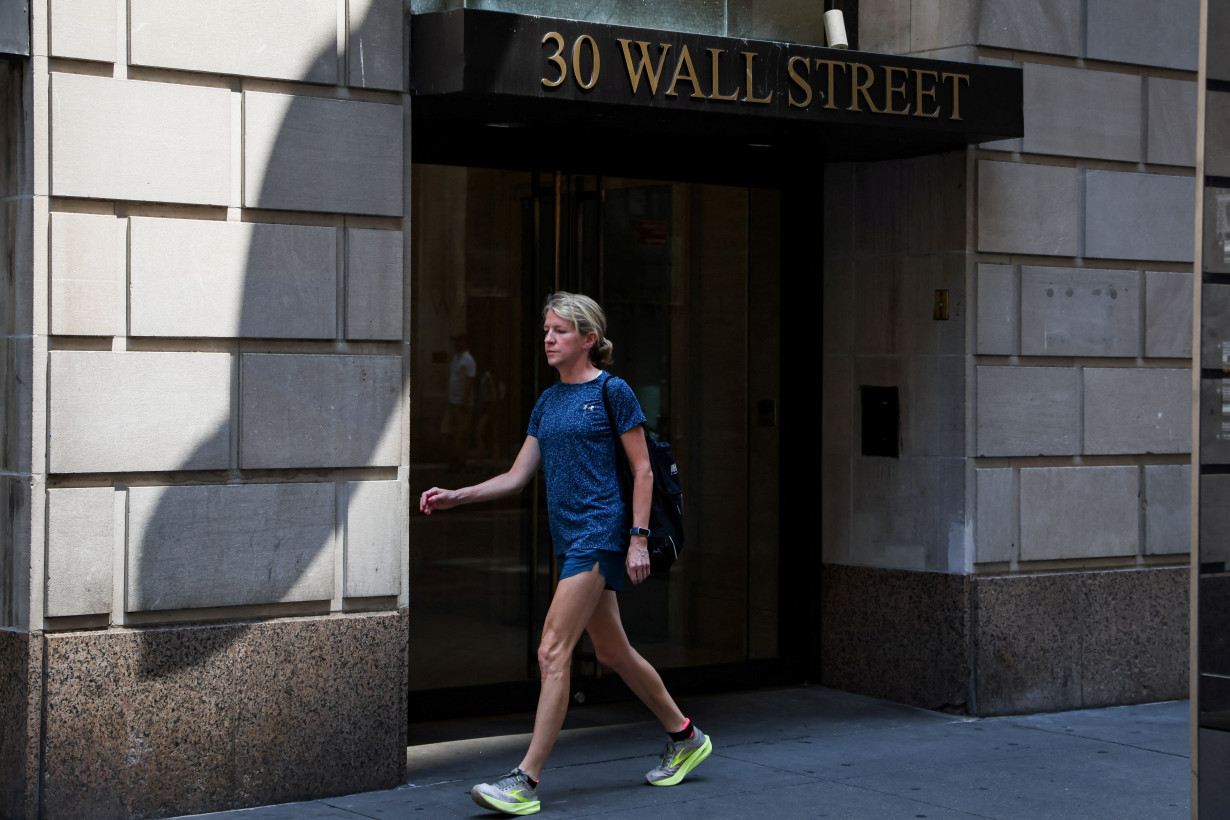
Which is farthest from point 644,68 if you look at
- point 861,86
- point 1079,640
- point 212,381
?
point 1079,640

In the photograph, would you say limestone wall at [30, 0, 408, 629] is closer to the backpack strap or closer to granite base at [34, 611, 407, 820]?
granite base at [34, 611, 407, 820]

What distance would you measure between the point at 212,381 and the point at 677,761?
252cm

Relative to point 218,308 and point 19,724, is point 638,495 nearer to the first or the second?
point 218,308

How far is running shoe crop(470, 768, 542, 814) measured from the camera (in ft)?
20.0

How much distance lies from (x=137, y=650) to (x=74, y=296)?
138 centimetres

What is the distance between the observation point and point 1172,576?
352 inches

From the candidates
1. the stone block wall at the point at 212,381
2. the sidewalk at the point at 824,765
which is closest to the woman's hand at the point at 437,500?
the stone block wall at the point at 212,381

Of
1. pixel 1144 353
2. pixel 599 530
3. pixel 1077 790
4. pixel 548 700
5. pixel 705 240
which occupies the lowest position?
pixel 1077 790

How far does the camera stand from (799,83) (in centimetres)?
735

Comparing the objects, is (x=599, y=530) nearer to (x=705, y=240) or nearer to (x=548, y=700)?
(x=548, y=700)

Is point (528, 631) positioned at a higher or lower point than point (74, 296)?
lower

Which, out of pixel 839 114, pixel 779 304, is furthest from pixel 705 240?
pixel 839 114

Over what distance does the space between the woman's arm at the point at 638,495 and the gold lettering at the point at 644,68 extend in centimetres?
161

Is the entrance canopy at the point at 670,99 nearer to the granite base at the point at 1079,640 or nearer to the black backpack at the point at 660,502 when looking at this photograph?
the black backpack at the point at 660,502
